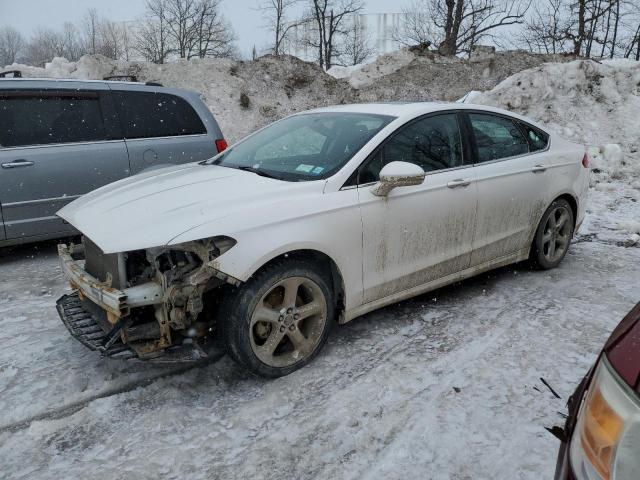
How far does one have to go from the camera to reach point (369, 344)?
3.54 metres

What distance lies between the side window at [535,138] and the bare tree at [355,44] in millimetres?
30482

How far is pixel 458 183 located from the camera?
3.83 m

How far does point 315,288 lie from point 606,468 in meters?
2.06

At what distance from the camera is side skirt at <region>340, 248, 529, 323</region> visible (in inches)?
136

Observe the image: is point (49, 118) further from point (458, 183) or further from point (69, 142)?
point (458, 183)

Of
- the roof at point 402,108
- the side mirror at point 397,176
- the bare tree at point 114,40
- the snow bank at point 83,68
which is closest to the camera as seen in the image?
the side mirror at point 397,176

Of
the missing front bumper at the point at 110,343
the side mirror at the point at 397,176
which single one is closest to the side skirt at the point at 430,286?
the side mirror at the point at 397,176

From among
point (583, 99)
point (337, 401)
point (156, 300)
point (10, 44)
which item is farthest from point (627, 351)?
point (10, 44)

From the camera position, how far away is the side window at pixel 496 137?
417 cm

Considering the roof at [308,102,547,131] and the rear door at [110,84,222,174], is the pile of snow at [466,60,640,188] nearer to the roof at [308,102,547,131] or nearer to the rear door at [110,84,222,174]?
the roof at [308,102,547,131]

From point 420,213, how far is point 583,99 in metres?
9.40

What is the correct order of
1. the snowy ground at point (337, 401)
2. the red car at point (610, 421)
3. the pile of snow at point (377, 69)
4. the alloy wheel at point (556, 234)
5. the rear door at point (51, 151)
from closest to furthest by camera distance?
the red car at point (610, 421) → the snowy ground at point (337, 401) → the alloy wheel at point (556, 234) → the rear door at point (51, 151) → the pile of snow at point (377, 69)

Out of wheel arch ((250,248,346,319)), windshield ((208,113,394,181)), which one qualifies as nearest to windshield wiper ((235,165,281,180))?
windshield ((208,113,394,181))

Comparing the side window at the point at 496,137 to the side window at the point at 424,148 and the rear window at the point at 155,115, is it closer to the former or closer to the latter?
the side window at the point at 424,148
